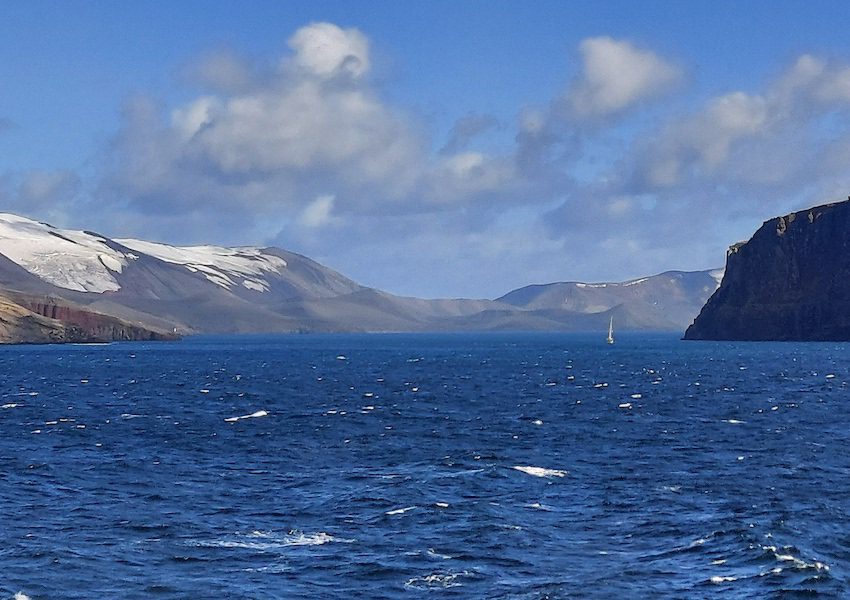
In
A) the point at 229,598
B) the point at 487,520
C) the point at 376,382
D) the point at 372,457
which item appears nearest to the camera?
the point at 229,598

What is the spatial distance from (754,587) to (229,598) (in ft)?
58.7

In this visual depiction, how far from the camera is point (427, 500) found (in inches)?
2112

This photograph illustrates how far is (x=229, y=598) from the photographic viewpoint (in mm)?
37000

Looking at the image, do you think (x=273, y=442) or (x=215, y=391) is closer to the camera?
(x=273, y=442)

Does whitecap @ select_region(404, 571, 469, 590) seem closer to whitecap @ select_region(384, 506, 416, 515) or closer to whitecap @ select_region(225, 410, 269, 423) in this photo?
whitecap @ select_region(384, 506, 416, 515)

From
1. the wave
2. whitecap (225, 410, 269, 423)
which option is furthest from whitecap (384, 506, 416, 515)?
whitecap (225, 410, 269, 423)

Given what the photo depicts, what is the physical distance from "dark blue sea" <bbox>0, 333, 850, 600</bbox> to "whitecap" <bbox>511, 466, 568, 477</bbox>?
334 millimetres

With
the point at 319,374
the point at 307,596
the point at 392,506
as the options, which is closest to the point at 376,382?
→ the point at 319,374

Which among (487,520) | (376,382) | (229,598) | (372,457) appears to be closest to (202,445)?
(372,457)

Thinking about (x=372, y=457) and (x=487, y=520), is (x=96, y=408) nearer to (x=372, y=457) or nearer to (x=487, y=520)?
(x=372, y=457)

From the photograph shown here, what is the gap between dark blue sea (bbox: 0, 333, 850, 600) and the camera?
39375mm

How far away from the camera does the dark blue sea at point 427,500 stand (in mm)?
39375

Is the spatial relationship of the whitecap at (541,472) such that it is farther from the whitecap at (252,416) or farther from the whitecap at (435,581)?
the whitecap at (252,416)

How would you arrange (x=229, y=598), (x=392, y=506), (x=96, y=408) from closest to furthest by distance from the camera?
(x=229, y=598) → (x=392, y=506) → (x=96, y=408)
